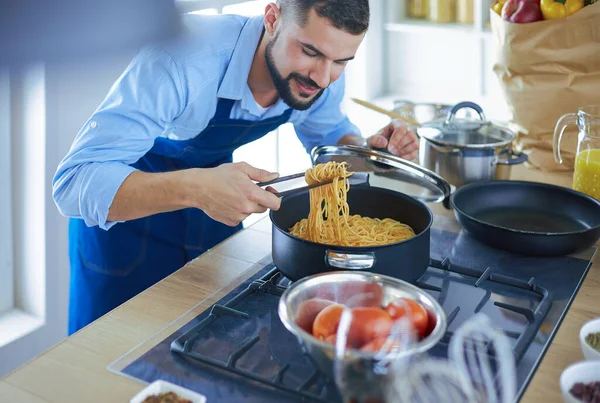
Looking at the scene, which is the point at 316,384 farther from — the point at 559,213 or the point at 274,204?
the point at 559,213

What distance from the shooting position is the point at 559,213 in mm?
1820

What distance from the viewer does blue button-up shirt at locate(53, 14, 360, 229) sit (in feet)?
5.09

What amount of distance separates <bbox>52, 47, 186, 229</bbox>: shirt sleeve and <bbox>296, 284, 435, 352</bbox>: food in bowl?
61 centimetres

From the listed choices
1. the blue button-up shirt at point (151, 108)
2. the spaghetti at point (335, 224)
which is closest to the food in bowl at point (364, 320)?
the spaghetti at point (335, 224)

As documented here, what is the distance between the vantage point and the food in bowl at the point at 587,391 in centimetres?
103

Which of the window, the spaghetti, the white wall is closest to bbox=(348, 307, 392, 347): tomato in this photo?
the spaghetti

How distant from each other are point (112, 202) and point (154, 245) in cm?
50

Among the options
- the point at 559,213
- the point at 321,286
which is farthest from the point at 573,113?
the point at 321,286

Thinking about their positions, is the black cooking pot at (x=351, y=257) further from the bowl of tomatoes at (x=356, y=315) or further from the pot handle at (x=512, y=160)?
the pot handle at (x=512, y=160)

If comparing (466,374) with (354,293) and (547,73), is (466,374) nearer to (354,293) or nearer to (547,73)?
(354,293)

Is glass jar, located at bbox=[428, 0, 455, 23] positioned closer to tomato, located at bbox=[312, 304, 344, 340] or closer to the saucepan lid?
the saucepan lid

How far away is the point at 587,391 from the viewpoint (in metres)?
1.05

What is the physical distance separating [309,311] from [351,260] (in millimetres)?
218

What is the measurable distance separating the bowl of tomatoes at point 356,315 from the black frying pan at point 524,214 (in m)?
0.53
